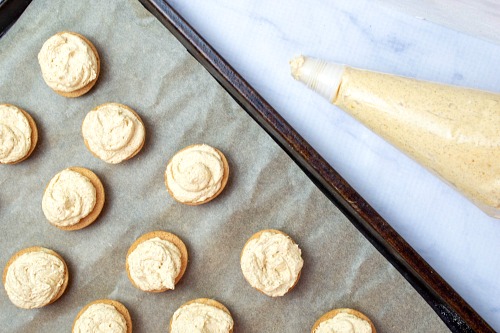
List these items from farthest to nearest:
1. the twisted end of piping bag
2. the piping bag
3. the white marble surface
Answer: the white marble surface, the twisted end of piping bag, the piping bag

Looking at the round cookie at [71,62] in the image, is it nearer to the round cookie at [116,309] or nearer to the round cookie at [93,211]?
the round cookie at [93,211]

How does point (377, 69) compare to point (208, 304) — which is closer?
point (208, 304)

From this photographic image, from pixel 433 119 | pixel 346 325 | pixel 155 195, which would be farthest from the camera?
pixel 155 195

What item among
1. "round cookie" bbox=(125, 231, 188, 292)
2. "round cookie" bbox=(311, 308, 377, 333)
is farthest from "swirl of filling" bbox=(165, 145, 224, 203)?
"round cookie" bbox=(311, 308, 377, 333)

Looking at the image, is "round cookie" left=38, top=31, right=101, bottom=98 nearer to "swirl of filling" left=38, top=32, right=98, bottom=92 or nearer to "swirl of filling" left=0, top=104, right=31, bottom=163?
"swirl of filling" left=38, top=32, right=98, bottom=92

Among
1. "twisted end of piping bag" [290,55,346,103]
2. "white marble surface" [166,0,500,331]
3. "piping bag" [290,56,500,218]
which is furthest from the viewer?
"white marble surface" [166,0,500,331]

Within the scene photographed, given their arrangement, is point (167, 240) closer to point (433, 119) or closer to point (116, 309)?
point (116, 309)

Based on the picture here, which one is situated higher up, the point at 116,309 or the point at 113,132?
the point at 113,132

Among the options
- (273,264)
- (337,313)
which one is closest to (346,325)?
(337,313)
